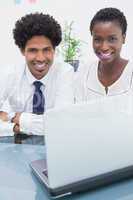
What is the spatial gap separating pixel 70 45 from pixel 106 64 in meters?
1.05

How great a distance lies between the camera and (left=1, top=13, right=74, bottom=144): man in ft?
4.23

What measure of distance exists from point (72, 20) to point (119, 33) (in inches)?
49.7

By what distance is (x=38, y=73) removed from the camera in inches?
54.8

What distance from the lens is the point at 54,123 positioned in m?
0.60

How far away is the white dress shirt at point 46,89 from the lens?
4.50 ft

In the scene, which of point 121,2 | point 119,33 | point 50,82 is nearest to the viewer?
point 119,33

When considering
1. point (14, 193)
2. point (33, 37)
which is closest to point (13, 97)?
point (33, 37)

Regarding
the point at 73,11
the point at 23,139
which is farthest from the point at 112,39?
the point at 73,11

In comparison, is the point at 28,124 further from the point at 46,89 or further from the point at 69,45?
the point at 69,45

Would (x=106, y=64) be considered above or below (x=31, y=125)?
above

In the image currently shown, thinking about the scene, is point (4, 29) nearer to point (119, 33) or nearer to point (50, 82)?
point (50, 82)

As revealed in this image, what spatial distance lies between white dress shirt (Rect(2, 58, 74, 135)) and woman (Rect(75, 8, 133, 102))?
6 cm

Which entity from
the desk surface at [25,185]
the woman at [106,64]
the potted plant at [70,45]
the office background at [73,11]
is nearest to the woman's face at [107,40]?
the woman at [106,64]

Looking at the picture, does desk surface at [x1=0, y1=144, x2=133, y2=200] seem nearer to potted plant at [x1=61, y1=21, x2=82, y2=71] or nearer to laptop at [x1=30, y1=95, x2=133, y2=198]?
laptop at [x1=30, y1=95, x2=133, y2=198]
